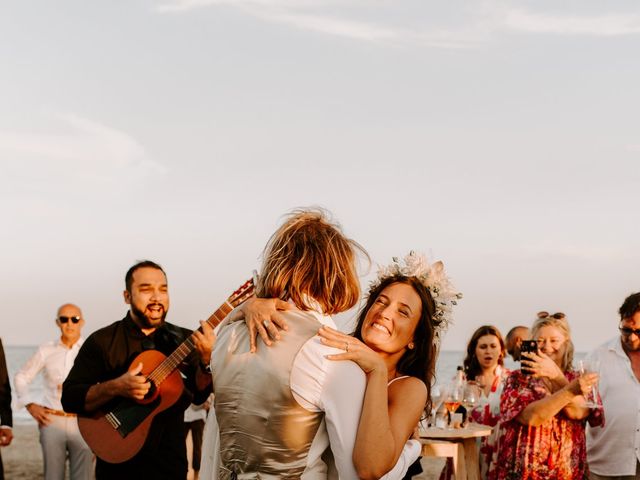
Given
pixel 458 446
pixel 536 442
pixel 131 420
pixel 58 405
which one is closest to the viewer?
pixel 131 420

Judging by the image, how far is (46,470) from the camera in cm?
829

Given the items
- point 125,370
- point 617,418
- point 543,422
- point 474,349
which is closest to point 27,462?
point 474,349

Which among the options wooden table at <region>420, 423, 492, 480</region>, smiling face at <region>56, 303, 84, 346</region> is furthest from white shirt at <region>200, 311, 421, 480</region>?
smiling face at <region>56, 303, 84, 346</region>

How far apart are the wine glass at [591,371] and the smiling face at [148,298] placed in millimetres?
2647

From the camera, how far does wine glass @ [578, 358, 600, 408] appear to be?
217 inches

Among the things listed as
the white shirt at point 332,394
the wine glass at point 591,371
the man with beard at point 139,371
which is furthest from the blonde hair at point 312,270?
the wine glass at point 591,371

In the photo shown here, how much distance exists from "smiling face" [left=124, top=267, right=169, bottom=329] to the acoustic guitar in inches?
8.3

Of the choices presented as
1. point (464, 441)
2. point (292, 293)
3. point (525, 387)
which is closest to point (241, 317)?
point (292, 293)

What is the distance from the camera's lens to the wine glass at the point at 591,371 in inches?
217

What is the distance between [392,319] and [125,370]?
2.43 m

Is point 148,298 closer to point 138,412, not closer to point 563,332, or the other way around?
point 138,412

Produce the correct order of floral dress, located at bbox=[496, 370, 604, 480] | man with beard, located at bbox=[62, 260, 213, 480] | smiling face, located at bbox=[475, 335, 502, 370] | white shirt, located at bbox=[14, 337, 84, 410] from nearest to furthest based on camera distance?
man with beard, located at bbox=[62, 260, 213, 480] < floral dress, located at bbox=[496, 370, 604, 480] < smiling face, located at bbox=[475, 335, 502, 370] < white shirt, located at bbox=[14, 337, 84, 410]

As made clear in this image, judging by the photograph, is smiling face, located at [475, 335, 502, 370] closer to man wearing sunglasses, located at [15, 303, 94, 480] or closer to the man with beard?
the man with beard

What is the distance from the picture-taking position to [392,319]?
352 cm
